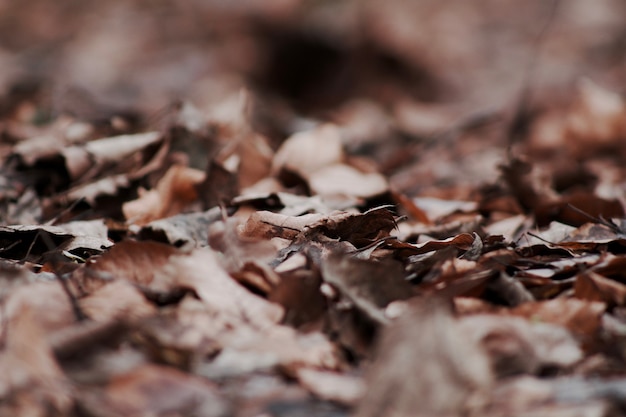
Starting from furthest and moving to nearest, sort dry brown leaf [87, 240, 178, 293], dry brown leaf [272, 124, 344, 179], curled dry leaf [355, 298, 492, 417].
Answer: dry brown leaf [272, 124, 344, 179] < dry brown leaf [87, 240, 178, 293] < curled dry leaf [355, 298, 492, 417]

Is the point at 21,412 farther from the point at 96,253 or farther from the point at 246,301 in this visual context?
the point at 96,253

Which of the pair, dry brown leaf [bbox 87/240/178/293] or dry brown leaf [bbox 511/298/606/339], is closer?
dry brown leaf [bbox 511/298/606/339]

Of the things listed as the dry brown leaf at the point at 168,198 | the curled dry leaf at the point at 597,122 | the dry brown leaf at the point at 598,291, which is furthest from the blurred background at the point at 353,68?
the dry brown leaf at the point at 598,291

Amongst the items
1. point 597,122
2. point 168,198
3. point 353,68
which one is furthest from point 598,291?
point 353,68

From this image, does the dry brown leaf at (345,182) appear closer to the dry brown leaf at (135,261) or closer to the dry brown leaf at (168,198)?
the dry brown leaf at (168,198)

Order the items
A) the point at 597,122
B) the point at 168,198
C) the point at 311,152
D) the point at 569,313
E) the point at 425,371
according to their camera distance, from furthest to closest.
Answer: the point at 597,122 → the point at 311,152 → the point at 168,198 → the point at 569,313 → the point at 425,371

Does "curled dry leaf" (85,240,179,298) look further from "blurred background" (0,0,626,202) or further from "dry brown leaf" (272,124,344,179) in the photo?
"blurred background" (0,0,626,202)

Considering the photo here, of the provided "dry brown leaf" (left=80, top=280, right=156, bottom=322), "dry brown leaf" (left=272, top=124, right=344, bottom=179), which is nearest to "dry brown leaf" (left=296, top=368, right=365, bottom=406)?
"dry brown leaf" (left=80, top=280, right=156, bottom=322)

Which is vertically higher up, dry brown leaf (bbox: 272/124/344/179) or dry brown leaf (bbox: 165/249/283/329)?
dry brown leaf (bbox: 165/249/283/329)

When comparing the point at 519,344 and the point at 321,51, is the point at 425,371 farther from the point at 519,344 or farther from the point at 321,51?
the point at 321,51

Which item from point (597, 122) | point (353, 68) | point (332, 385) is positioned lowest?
point (353, 68)
